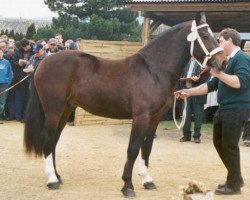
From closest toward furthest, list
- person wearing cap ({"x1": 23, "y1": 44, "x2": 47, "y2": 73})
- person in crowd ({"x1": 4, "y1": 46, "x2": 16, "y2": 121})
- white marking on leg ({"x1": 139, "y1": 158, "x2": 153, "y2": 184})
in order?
white marking on leg ({"x1": 139, "y1": 158, "x2": 153, "y2": 184}), person wearing cap ({"x1": 23, "y1": 44, "x2": 47, "y2": 73}), person in crowd ({"x1": 4, "y1": 46, "x2": 16, "y2": 121})

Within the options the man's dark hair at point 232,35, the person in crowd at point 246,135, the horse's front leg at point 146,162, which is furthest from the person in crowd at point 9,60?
the man's dark hair at point 232,35

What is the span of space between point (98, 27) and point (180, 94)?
20351mm

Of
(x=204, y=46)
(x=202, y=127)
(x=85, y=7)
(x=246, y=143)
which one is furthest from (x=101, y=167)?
(x=85, y=7)

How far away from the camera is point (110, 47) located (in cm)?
1186

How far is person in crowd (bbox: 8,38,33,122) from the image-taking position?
39.8 feet

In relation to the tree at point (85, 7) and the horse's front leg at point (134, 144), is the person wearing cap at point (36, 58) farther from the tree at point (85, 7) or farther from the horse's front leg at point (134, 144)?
the tree at point (85, 7)

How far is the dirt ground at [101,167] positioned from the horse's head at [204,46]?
144 centimetres

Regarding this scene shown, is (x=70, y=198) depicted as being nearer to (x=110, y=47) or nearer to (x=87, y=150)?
(x=87, y=150)

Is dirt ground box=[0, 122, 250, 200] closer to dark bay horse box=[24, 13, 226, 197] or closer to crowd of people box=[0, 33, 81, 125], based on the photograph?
dark bay horse box=[24, 13, 226, 197]

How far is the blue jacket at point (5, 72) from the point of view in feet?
38.5

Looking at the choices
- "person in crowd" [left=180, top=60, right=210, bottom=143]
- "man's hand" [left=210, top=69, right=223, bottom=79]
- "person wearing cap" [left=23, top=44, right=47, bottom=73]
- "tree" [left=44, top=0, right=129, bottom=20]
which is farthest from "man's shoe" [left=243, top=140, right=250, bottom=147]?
"tree" [left=44, top=0, right=129, bottom=20]

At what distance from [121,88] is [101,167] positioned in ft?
6.01

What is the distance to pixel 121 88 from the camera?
591 cm

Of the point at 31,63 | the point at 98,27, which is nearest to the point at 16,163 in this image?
the point at 31,63
